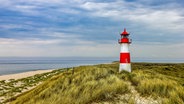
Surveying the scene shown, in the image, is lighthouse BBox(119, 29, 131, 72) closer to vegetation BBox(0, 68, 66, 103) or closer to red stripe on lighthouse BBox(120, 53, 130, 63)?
red stripe on lighthouse BBox(120, 53, 130, 63)

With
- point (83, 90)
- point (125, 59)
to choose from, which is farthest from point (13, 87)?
point (83, 90)

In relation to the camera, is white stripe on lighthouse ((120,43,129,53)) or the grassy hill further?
white stripe on lighthouse ((120,43,129,53))

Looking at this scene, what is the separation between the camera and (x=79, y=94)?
9.46m

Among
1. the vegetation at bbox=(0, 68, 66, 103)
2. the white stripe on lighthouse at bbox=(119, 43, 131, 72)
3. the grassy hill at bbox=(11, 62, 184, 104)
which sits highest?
the white stripe on lighthouse at bbox=(119, 43, 131, 72)

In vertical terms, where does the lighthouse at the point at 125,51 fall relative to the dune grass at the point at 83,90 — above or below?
above

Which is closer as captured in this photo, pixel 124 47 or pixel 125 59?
pixel 124 47

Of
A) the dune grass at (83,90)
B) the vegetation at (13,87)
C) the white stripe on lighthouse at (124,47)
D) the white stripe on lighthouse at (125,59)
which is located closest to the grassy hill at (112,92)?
the dune grass at (83,90)

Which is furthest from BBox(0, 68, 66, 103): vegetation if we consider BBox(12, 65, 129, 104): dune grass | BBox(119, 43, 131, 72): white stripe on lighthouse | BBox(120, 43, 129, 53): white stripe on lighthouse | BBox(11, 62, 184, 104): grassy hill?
BBox(120, 43, 129, 53): white stripe on lighthouse

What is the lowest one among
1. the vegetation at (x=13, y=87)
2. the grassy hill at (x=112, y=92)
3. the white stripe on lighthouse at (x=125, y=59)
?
the vegetation at (x=13, y=87)

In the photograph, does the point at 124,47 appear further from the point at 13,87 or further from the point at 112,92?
the point at 13,87

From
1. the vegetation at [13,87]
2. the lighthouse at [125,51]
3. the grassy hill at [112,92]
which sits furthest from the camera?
the vegetation at [13,87]

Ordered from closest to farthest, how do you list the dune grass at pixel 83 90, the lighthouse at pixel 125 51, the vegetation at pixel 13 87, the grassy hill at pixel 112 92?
the grassy hill at pixel 112 92 < the dune grass at pixel 83 90 < the lighthouse at pixel 125 51 < the vegetation at pixel 13 87

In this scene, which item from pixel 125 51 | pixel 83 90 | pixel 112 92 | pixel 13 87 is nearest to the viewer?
pixel 112 92

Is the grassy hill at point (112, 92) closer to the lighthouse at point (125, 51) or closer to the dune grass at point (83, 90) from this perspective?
the dune grass at point (83, 90)
